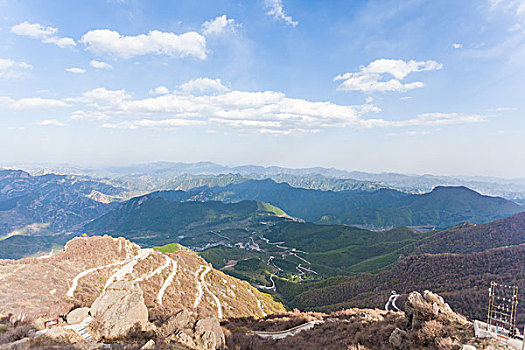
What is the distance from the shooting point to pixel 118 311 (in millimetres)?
31000

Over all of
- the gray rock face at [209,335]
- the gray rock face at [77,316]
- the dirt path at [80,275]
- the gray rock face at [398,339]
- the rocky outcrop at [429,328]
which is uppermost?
the rocky outcrop at [429,328]

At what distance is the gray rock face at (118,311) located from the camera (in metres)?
29.7

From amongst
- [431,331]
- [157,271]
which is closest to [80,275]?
[157,271]

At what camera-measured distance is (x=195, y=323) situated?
32906mm

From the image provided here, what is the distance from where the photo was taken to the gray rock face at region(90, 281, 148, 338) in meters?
29.7

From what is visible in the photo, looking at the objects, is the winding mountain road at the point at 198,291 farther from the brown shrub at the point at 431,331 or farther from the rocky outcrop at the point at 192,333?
the brown shrub at the point at 431,331

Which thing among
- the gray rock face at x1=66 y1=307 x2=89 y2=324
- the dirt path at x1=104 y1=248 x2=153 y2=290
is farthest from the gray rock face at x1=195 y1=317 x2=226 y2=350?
the dirt path at x1=104 y1=248 x2=153 y2=290

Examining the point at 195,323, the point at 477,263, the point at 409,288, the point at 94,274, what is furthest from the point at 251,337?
the point at 477,263

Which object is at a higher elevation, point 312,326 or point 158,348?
point 158,348

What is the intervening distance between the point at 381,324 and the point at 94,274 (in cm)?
5502

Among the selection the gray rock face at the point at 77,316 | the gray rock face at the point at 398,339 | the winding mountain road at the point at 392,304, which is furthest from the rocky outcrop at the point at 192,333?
the winding mountain road at the point at 392,304

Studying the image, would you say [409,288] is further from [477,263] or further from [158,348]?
[158,348]

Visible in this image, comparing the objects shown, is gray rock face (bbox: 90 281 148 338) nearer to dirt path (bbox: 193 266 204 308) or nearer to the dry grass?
the dry grass

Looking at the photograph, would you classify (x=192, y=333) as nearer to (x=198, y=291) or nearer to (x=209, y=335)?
(x=209, y=335)
